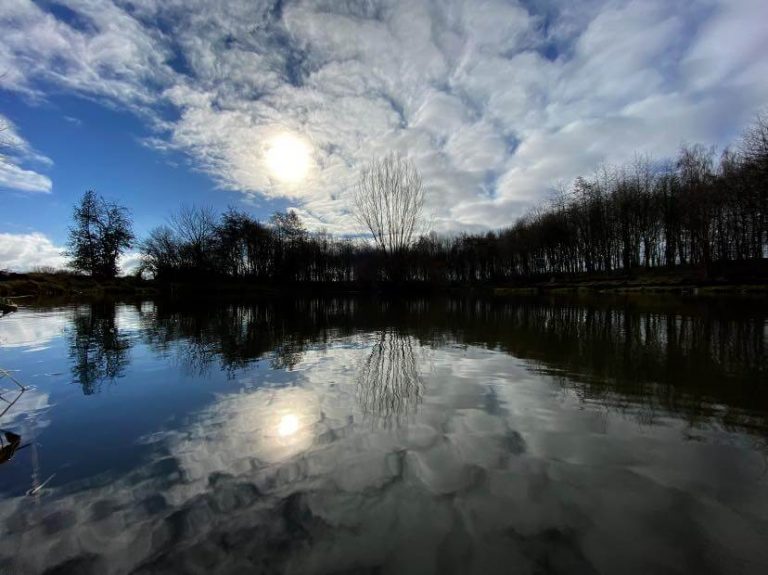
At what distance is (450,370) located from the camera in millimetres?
7633

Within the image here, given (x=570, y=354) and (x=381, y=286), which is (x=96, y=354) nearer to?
(x=570, y=354)

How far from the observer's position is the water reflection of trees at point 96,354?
7.44 meters

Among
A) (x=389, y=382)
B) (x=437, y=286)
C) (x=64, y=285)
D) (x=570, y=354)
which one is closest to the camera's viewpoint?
(x=389, y=382)

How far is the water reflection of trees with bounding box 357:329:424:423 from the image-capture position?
5.43 metres

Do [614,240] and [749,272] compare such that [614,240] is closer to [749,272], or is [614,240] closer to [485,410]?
[749,272]

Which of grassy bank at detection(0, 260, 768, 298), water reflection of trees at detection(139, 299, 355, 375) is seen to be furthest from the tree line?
water reflection of trees at detection(139, 299, 355, 375)

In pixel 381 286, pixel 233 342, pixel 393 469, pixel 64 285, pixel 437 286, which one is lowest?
pixel 393 469

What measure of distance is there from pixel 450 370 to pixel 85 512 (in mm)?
5775

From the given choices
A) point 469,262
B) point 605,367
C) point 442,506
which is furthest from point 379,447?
point 469,262

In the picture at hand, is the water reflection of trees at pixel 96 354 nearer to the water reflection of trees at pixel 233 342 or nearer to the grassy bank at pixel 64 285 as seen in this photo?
the water reflection of trees at pixel 233 342

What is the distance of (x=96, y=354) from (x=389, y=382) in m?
7.59

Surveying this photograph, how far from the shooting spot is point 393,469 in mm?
3650

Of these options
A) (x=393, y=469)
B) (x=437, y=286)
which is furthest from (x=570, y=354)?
(x=437, y=286)

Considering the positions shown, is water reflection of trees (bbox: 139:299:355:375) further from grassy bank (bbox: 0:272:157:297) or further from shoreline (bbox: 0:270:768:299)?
shoreline (bbox: 0:270:768:299)
